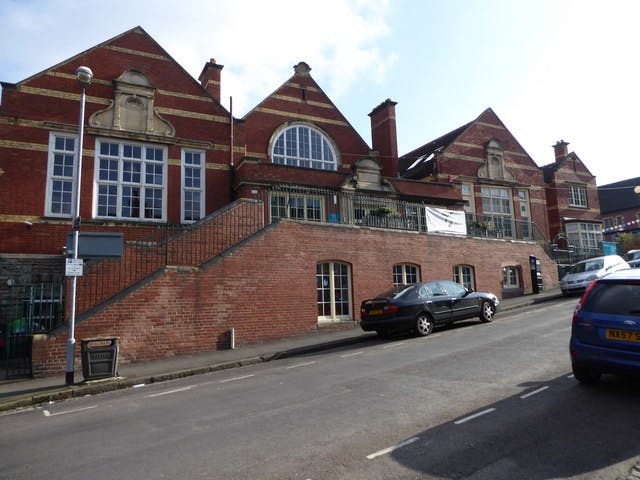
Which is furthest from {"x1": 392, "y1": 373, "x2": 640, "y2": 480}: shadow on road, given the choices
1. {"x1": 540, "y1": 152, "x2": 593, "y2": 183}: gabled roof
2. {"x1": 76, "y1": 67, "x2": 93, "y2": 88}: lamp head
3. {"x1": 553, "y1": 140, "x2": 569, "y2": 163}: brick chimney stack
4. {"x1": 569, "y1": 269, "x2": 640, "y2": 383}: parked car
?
{"x1": 553, "y1": 140, "x2": 569, "y2": 163}: brick chimney stack

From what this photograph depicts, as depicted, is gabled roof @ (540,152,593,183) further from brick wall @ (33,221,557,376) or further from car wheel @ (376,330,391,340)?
car wheel @ (376,330,391,340)

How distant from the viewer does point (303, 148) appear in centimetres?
2356

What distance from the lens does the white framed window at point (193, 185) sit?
18.5 meters

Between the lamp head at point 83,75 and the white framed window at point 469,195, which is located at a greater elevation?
the white framed window at point 469,195

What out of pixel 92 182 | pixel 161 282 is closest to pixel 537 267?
pixel 161 282

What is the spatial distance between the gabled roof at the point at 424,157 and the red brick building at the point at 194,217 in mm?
4833

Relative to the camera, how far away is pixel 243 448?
479cm

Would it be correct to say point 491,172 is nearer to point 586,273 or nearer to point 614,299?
point 586,273

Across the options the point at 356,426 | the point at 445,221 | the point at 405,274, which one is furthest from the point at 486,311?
the point at 356,426

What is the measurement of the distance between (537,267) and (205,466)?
71.2ft

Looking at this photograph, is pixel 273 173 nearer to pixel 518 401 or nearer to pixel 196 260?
pixel 196 260

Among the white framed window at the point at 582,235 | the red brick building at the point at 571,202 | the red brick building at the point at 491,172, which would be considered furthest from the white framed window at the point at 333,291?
the white framed window at the point at 582,235

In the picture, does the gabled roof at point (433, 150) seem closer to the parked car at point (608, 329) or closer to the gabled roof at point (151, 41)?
the gabled roof at point (151, 41)

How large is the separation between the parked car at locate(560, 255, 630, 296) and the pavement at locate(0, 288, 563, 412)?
1119cm
